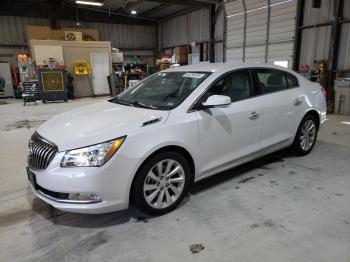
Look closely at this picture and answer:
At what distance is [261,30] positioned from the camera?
36.3ft

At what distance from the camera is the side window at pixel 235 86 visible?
2824mm

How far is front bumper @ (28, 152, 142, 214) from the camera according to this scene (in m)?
2.04

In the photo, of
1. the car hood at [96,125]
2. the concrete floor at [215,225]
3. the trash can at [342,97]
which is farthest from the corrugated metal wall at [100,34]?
the car hood at [96,125]

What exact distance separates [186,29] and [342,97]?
37.4ft

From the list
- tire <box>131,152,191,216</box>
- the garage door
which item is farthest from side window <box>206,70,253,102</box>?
the garage door

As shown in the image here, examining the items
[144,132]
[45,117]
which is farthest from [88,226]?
[45,117]

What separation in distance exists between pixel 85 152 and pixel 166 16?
59.3 feet

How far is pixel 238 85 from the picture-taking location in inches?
119

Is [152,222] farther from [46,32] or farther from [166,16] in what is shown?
Answer: [166,16]

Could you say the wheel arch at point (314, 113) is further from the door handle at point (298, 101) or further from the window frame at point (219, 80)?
the window frame at point (219, 80)

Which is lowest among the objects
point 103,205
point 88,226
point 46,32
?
point 88,226

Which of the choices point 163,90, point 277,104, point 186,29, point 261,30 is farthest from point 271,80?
point 186,29

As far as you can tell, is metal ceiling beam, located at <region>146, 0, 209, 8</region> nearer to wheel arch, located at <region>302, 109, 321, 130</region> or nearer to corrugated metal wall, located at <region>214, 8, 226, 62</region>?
corrugated metal wall, located at <region>214, 8, 226, 62</region>

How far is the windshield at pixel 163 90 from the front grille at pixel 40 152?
3.07 feet
